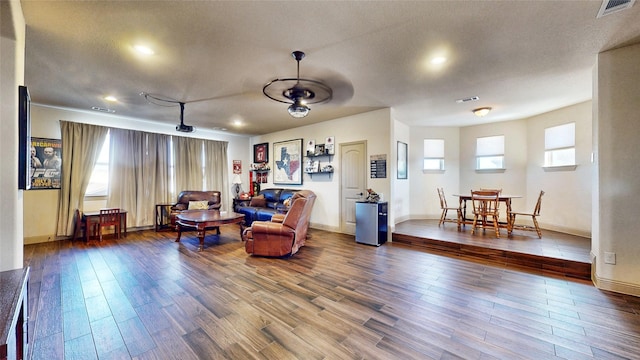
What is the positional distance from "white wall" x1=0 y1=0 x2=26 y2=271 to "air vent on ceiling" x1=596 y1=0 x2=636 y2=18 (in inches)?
181

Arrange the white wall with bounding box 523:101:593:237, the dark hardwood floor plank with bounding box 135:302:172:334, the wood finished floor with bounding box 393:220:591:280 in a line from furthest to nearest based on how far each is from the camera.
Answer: the white wall with bounding box 523:101:593:237
the wood finished floor with bounding box 393:220:591:280
the dark hardwood floor plank with bounding box 135:302:172:334

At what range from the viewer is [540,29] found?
91.8 inches

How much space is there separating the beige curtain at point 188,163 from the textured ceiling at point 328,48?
7.01 ft

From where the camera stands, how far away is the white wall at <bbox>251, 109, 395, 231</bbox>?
201 inches

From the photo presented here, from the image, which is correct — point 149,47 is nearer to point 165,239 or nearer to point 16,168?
point 16,168

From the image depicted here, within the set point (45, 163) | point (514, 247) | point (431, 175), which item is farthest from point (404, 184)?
point (45, 163)

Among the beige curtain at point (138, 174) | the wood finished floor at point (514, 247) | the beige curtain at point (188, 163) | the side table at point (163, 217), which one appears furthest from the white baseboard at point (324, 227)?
the beige curtain at point (138, 174)

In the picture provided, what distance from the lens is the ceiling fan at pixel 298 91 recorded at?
3.05 meters

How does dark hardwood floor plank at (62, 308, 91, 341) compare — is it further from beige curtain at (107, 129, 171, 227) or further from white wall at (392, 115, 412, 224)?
white wall at (392, 115, 412, 224)

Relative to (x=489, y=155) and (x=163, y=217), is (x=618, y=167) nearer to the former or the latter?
(x=489, y=155)

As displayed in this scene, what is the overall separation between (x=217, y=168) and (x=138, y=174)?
1.97 m

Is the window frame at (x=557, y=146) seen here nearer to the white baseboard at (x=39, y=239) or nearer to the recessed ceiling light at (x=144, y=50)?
the recessed ceiling light at (x=144, y=50)

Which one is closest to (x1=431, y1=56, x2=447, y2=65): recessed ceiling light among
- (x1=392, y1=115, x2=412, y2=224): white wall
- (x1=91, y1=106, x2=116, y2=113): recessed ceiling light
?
(x1=392, y1=115, x2=412, y2=224): white wall

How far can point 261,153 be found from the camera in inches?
310
